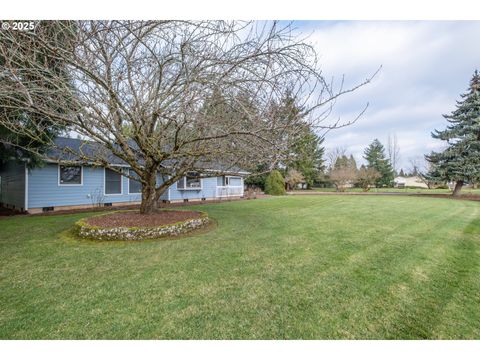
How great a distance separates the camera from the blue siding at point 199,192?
14540mm

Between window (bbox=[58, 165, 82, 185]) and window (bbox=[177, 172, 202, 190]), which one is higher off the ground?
window (bbox=[58, 165, 82, 185])

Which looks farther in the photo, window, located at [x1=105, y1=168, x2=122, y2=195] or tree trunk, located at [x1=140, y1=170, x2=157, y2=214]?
window, located at [x1=105, y1=168, x2=122, y2=195]

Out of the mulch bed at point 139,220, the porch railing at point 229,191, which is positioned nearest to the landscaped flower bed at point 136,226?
the mulch bed at point 139,220

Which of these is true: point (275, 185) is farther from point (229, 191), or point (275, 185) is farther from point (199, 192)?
point (199, 192)

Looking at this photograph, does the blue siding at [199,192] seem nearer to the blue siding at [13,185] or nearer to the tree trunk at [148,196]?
the blue siding at [13,185]

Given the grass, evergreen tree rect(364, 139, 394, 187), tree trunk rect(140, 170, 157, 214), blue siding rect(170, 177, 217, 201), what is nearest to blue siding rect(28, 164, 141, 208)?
blue siding rect(170, 177, 217, 201)

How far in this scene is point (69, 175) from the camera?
10.8 m

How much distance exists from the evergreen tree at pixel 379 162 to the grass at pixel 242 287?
126 feet

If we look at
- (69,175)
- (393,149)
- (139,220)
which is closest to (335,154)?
(393,149)

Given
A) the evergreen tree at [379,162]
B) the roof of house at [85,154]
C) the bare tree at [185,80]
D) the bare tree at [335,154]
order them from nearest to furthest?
the bare tree at [185,80], the roof of house at [85,154], the evergreen tree at [379,162], the bare tree at [335,154]

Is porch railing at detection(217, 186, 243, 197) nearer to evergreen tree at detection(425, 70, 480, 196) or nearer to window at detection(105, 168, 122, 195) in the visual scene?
window at detection(105, 168, 122, 195)

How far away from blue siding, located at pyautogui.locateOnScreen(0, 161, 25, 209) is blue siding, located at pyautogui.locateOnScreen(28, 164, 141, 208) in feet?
1.57

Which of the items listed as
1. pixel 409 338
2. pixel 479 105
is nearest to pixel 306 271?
pixel 409 338

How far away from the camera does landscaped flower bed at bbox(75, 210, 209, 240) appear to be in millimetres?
5484
